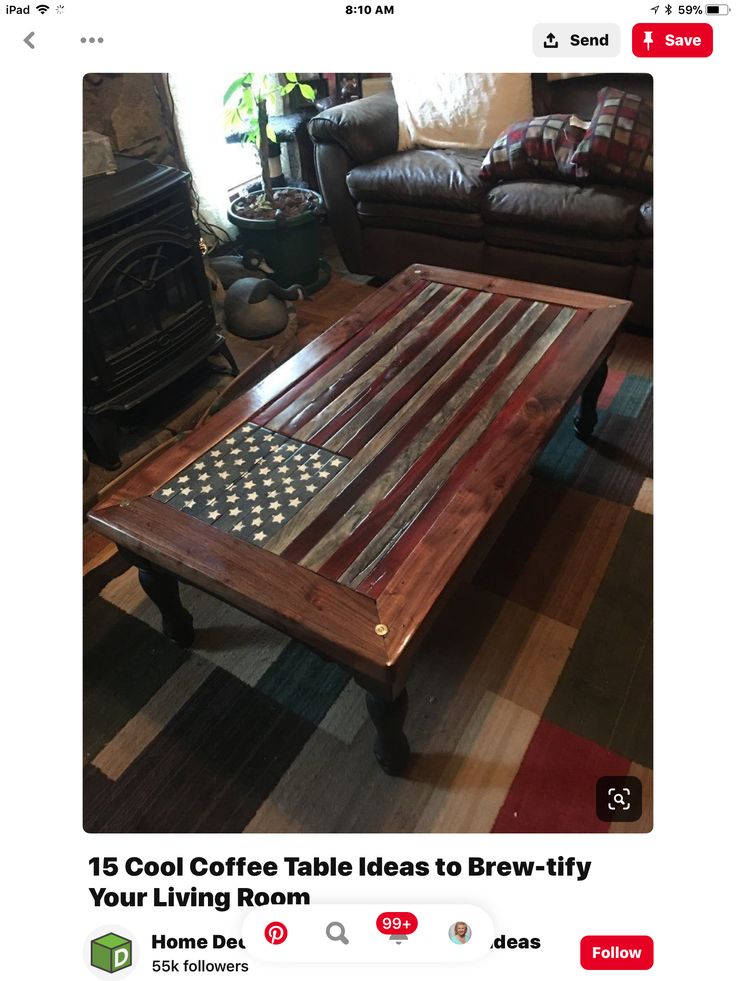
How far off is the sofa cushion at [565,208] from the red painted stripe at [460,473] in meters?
0.65

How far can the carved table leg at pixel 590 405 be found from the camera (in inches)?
65.6

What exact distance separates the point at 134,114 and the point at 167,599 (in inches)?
68.9

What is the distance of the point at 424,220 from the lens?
2363 millimetres

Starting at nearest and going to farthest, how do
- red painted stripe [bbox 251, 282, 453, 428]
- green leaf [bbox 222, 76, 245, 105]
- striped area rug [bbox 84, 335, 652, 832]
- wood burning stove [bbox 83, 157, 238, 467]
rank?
striped area rug [bbox 84, 335, 652, 832]
red painted stripe [bbox 251, 282, 453, 428]
wood burning stove [bbox 83, 157, 238, 467]
green leaf [bbox 222, 76, 245, 105]

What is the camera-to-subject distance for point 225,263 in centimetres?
251

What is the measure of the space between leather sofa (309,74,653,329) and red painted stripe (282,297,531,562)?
25.3 inches

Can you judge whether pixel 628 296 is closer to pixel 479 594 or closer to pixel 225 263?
pixel 479 594

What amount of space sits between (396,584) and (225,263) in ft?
6.34

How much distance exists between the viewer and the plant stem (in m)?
2.33

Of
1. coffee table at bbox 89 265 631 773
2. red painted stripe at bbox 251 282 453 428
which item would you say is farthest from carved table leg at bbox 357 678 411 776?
red painted stripe at bbox 251 282 453 428

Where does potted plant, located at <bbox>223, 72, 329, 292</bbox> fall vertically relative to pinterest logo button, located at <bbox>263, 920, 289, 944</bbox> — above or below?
above
